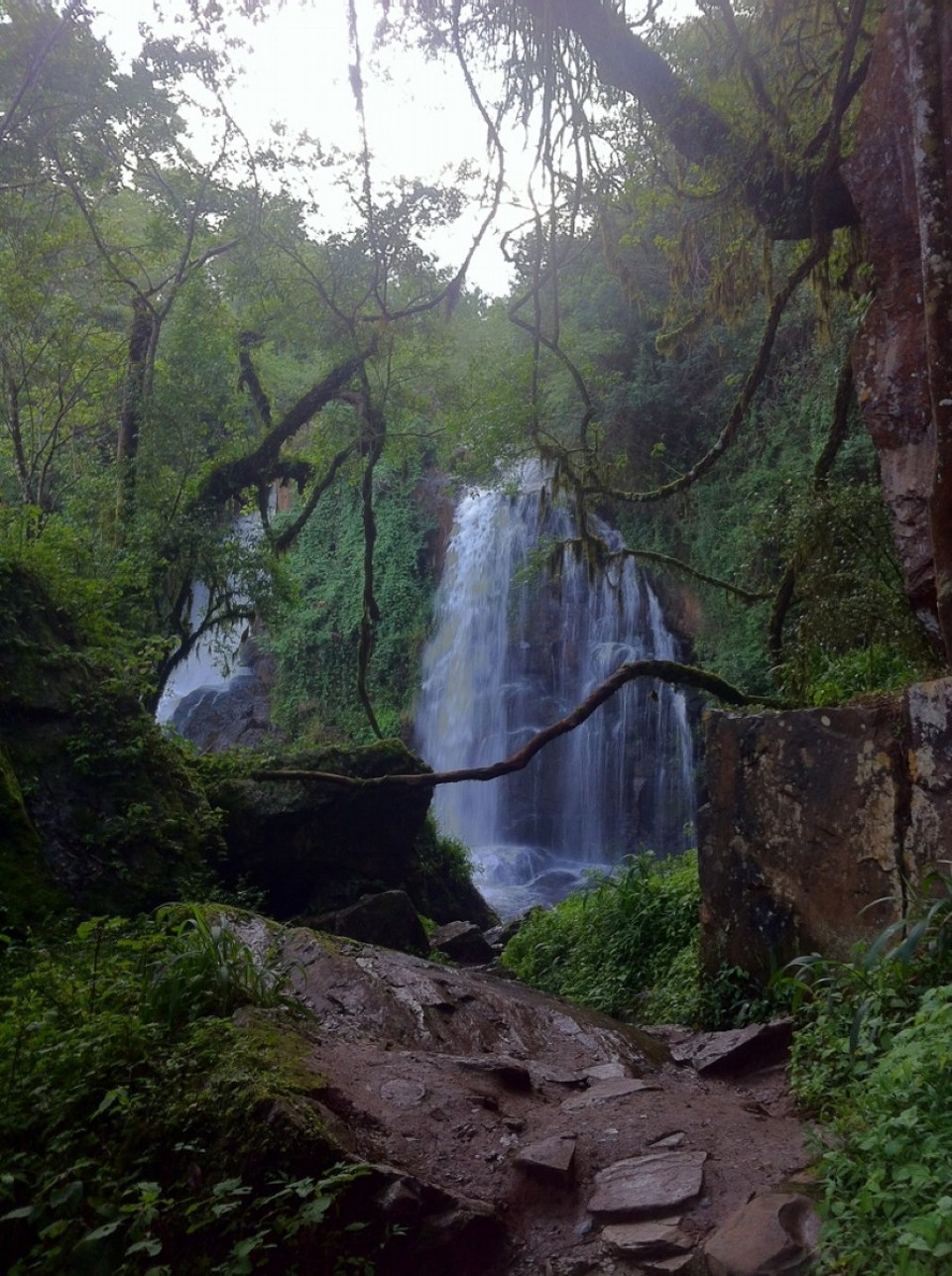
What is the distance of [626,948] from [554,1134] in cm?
434

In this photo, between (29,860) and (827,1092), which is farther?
(29,860)

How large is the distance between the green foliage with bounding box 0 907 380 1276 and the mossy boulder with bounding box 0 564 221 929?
2477 millimetres

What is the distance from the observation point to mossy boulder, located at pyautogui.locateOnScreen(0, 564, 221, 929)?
6336mm

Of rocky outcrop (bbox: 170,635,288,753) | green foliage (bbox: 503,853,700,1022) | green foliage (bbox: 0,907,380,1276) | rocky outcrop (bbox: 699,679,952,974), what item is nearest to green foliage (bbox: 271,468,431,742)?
rocky outcrop (bbox: 170,635,288,753)

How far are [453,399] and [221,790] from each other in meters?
Result: 7.88

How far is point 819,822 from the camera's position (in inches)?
207

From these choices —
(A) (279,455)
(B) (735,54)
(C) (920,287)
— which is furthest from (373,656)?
(C) (920,287)

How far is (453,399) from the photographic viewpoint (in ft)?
48.5

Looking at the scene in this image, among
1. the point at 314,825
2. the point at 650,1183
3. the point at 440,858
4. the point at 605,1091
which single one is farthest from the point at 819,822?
the point at 440,858

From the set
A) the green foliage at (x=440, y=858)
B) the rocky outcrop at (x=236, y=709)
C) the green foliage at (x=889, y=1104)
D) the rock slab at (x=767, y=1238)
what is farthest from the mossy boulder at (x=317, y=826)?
the rocky outcrop at (x=236, y=709)

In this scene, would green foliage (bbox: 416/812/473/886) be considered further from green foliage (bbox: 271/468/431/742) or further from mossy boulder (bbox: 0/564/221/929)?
green foliage (bbox: 271/468/431/742)

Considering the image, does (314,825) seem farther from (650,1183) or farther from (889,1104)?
(889,1104)

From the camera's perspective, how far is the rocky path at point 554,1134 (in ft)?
9.76

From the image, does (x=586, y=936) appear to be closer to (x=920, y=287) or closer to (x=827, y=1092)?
(x=827, y=1092)
